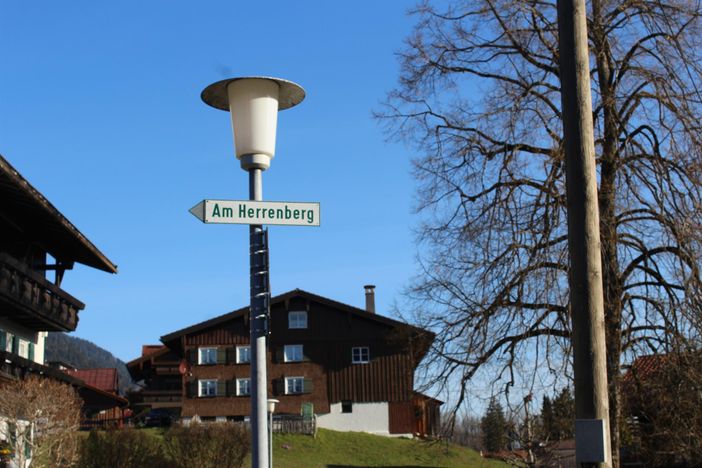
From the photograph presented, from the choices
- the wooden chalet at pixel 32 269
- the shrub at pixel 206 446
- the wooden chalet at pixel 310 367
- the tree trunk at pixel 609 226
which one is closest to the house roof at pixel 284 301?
the wooden chalet at pixel 310 367

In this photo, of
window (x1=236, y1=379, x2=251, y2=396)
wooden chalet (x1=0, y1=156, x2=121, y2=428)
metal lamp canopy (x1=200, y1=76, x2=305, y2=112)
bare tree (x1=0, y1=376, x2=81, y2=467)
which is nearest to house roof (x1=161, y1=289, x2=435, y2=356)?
window (x1=236, y1=379, x2=251, y2=396)

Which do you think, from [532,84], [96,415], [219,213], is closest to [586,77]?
[219,213]

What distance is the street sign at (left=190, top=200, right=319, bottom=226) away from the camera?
767 cm

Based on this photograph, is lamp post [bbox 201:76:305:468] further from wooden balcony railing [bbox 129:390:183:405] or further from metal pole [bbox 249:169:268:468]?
wooden balcony railing [bbox 129:390:183:405]

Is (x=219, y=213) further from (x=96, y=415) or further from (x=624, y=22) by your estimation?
(x=96, y=415)

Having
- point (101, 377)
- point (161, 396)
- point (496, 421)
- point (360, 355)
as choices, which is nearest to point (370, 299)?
point (360, 355)

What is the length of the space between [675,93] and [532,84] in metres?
2.54

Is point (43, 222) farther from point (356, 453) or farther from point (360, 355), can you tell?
point (360, 355)

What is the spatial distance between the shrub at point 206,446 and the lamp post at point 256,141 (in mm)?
22083

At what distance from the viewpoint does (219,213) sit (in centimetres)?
768

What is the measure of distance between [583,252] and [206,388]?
53.4m

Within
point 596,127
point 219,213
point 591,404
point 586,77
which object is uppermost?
point 596,127

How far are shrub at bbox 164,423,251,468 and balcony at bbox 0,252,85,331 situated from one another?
18.8 ft

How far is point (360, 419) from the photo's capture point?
56.9m
